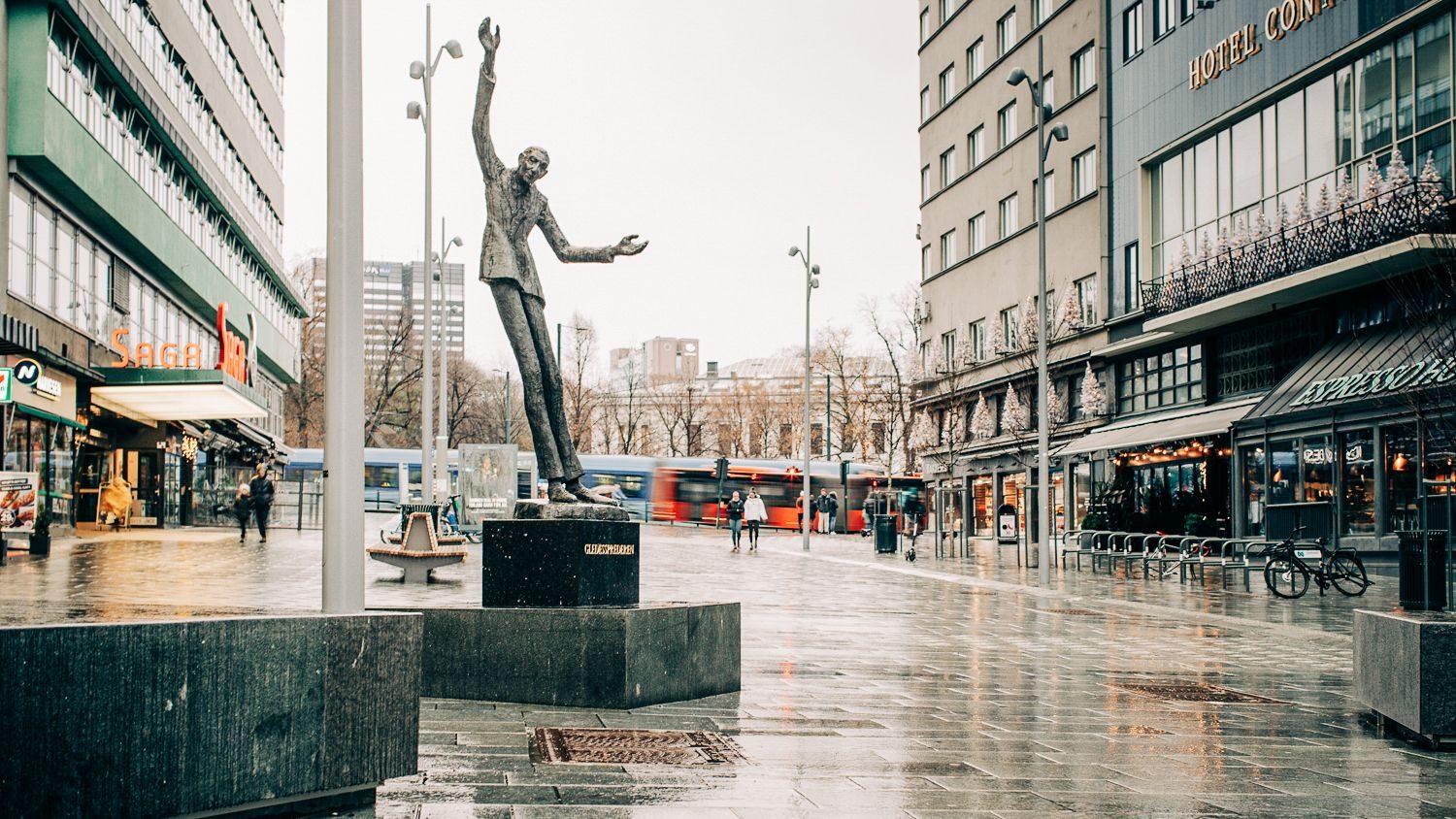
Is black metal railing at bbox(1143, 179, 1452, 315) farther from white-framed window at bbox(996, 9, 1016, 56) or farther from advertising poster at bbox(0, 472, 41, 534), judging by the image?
advertising poster at bbox(0, 472, 41, 534)

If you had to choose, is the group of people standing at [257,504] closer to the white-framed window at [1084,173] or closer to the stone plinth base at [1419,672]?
the white-framed window at [1084,173]

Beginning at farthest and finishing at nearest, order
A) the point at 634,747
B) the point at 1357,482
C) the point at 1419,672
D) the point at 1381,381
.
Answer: the point at 1357,482, the point at 1381,381, the point at 1419,672, the point at 634,747

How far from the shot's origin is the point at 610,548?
944cm

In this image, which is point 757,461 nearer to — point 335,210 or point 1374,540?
point 1374,540

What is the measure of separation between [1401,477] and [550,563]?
22424 mm

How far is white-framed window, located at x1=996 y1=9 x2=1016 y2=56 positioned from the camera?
4991 cm

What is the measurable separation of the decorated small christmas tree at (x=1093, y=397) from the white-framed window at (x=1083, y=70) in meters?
9.05

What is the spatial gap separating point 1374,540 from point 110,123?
31.3 metres

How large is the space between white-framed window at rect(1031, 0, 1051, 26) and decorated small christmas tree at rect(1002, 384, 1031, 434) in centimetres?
1270

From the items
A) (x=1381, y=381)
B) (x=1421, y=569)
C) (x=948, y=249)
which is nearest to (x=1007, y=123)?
(x=948, y=249)

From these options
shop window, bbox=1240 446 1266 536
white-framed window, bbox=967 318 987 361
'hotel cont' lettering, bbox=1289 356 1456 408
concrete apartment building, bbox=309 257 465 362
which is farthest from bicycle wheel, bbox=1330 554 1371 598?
concrete apartment building, bbox=309 257 465 362

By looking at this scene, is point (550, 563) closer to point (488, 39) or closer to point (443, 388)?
point (488, 39)

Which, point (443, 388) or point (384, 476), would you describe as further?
point (384, 476)

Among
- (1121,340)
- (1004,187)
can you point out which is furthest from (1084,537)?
(1004,187)
